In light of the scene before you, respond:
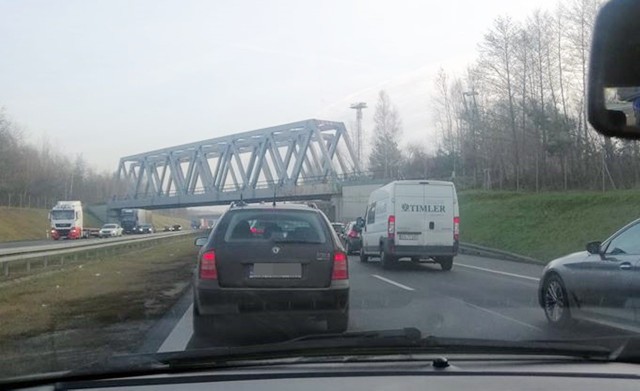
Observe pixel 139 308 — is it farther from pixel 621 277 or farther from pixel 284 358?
pixel 284 358

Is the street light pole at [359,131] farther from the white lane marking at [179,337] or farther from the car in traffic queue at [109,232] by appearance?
the white lane marking at [179,337]

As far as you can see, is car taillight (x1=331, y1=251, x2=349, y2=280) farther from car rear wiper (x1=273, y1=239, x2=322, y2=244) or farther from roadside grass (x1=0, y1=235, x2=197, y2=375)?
roadside grass (x1=0, y1=235, x2=197, y2=375)

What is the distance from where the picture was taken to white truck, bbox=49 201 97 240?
50.4 m

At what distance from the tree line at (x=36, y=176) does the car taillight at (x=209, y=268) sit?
1794 inches

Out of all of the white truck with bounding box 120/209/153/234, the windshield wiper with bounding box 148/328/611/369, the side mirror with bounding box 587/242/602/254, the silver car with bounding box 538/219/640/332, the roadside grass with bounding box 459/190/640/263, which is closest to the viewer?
the windshield wiper with bounding box 148/328/611/369

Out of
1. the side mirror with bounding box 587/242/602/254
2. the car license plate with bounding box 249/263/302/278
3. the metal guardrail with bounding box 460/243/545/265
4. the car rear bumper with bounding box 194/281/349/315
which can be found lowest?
the metal guardrail with bounding box 460/243/545/265

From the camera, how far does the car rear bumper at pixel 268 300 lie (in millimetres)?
8641

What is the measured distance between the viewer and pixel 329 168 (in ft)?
254

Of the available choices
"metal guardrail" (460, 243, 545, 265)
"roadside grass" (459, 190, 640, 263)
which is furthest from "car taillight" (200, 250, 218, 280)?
"roadside grass" (459, 190, 640, 263)

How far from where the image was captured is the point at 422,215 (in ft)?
71.8

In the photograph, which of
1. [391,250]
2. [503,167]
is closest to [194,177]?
[503,167]

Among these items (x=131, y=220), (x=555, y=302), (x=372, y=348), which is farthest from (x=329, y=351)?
(x=131, y=220)

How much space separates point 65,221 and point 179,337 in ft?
148

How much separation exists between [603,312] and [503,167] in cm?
4781
